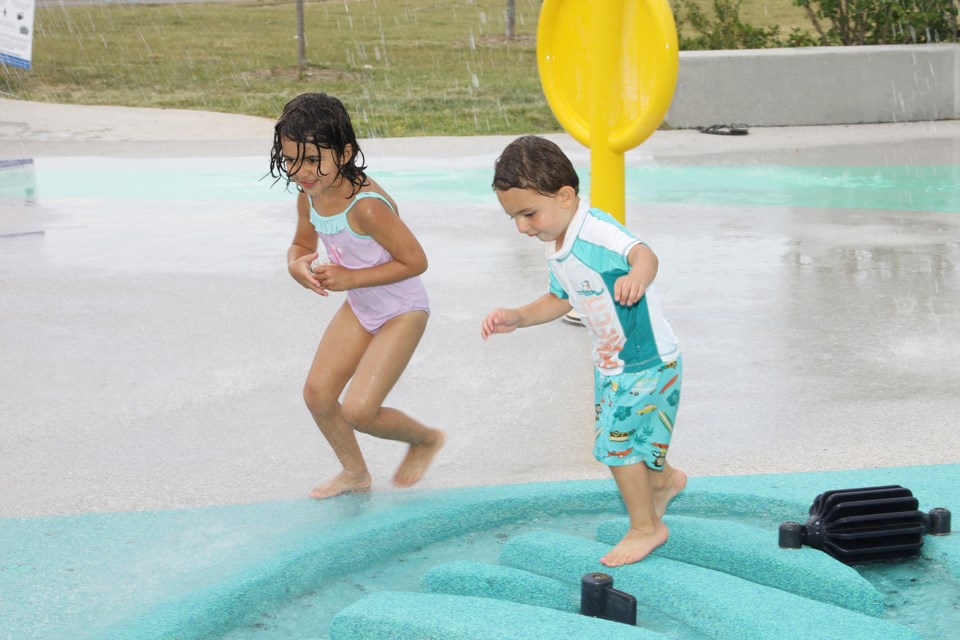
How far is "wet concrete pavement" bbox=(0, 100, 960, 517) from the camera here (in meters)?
4.39

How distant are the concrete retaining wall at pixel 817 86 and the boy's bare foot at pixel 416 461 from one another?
37.7ft

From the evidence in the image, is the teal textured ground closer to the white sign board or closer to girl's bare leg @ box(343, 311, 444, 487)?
girl's bare leg @ box(343, 311, 444, 487)

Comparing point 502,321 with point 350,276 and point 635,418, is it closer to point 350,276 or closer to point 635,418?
point 635,418

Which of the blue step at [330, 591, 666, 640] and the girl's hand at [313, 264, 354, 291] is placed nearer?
the blue step at [330, 591, 666, 640]

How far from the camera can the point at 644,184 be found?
36.5 feet

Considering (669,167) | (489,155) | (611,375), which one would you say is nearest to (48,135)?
(489,155)

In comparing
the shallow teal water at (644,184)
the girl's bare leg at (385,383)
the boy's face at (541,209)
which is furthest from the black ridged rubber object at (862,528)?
the shallow teal water at (644,184)

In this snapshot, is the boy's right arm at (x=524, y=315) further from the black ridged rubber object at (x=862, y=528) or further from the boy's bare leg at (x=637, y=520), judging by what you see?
the black ridged rubber object at (x=862, y=528)

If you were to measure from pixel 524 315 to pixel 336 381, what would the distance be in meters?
0.84

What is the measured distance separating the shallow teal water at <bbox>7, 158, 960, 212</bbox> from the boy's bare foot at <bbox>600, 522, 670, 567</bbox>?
686 cm

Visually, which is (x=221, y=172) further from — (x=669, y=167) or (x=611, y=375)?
(x=611, y=375)

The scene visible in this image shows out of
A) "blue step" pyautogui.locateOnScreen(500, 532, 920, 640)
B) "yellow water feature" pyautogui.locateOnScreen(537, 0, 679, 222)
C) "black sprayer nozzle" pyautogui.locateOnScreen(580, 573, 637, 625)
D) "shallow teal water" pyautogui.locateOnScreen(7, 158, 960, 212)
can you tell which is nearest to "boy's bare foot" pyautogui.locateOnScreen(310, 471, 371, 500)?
"blue step" pyautogui.locateOnScreen(500, 532, 920, 640)

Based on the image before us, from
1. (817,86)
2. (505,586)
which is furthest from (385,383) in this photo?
(817,86)

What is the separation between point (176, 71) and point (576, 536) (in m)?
22.7
